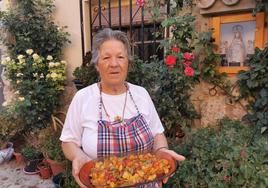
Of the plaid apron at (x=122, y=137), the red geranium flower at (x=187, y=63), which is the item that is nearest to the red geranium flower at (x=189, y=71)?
the red geranium flower at (x=187, y=63)

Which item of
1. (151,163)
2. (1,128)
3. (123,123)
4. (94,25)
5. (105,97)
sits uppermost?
(94,25)

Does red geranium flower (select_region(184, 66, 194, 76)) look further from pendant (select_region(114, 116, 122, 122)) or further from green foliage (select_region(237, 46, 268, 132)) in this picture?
pendant (select_region(114, 116, 122, 122))

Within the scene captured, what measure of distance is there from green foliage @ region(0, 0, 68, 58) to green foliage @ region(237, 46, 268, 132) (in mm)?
2261

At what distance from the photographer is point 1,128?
12.2 feet

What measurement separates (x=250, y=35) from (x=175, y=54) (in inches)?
25.8

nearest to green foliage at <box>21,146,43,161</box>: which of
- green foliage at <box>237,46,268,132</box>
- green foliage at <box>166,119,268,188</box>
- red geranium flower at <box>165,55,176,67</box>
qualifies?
green foliage at <box>166,119,268,188</box>

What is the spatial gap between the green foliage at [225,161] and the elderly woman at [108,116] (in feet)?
1.95

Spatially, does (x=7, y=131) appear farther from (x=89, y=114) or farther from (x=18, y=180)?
(x=89, y=114)

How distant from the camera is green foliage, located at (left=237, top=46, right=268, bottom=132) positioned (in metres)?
2.20

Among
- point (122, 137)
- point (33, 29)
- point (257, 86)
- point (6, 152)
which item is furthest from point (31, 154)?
point (257, 86)

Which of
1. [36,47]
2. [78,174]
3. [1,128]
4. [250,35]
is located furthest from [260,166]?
[1,128]

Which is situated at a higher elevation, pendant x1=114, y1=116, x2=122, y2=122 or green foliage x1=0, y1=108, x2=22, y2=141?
pendant x1=114, y1=116, x2=122, y2=122

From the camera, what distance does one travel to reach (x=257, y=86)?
7.45 feet

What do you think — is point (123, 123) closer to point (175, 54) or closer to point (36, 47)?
point (175, 54)
